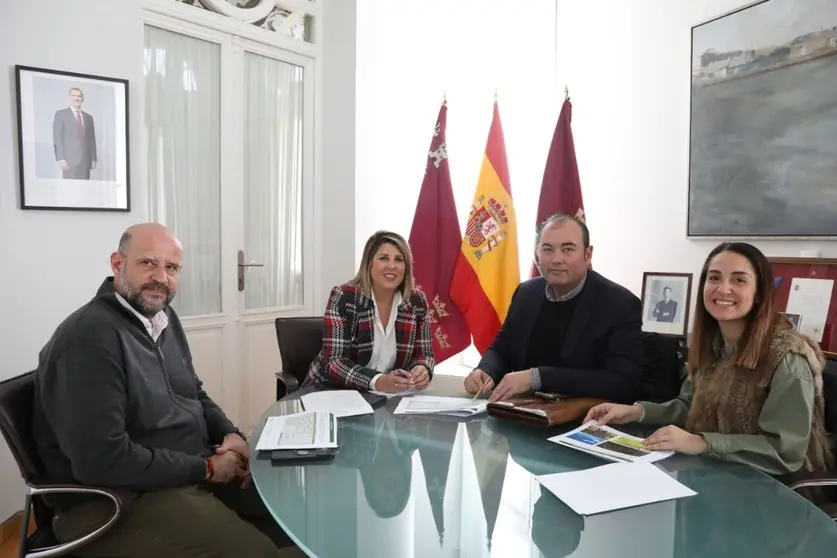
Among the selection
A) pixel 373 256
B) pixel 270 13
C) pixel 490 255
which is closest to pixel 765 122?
pixel 490 255

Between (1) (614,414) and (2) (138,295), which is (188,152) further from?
(1) (614,414)

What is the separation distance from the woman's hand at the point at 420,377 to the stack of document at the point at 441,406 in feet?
0.35

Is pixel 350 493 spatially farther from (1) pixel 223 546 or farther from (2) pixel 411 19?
(2) pixel 411 19

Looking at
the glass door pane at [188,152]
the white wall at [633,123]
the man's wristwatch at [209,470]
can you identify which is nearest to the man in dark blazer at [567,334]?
the white wall at [633,123]

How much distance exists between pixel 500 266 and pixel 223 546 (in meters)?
2.32

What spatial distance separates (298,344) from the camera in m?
2.65

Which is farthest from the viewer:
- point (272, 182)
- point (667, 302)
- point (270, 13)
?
point (272, 182)

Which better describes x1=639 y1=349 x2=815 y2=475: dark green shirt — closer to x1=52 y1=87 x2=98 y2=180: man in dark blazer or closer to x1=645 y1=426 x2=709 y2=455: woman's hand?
x1=645 y1=426 x2=709 y2=455: woman's hand

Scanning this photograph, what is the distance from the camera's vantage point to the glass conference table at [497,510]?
1055 mm

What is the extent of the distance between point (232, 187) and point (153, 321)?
178 centimetres

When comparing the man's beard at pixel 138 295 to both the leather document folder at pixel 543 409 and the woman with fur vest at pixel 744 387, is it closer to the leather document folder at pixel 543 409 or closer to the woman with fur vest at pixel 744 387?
the leather document folder at pixel 543 409

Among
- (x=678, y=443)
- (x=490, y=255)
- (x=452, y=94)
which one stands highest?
(x=452, y=94)

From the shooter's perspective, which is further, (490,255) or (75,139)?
(490,255)

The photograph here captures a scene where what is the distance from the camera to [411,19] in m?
3.99
